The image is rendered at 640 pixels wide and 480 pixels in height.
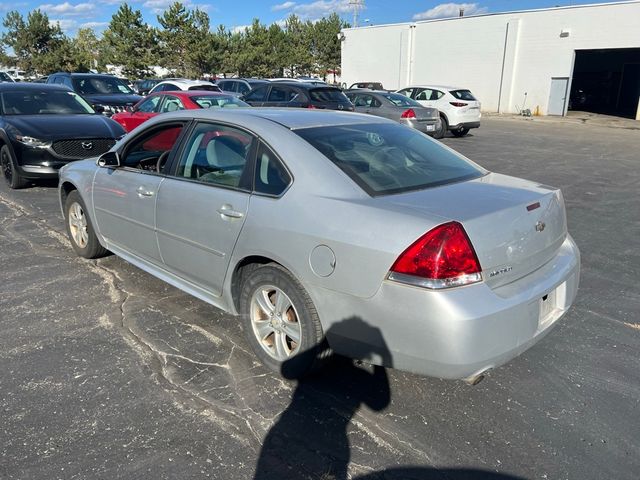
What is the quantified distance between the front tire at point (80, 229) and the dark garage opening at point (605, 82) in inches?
1383

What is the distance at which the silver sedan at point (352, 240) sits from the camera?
248cm

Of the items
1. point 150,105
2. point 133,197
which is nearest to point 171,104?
point 150,105

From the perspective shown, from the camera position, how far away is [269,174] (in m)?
3.17

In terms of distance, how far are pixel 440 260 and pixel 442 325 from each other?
0.31 metres

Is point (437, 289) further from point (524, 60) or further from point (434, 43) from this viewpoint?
point (434, 43)

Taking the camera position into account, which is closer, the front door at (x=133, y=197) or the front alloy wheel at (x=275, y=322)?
the front alloy wheel at (x=275, y=322)

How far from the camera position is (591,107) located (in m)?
35.4

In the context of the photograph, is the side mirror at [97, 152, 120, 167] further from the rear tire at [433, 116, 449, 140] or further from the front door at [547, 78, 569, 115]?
the front door at [547, 78, 569, 115]

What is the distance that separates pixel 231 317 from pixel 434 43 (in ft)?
114

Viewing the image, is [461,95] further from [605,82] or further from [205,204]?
[605,82]

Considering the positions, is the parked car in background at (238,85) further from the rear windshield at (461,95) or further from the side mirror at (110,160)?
the side mirror at (110,160)

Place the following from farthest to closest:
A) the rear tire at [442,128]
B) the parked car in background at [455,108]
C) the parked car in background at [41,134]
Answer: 1. the parked car in background at [455,108]
2. the rear tire at [442,128]
3. the parked car in background at [41,134]

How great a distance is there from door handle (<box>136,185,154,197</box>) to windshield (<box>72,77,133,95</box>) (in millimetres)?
12348

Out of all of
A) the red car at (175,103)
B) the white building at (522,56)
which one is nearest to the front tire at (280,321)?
the red car at (175,103)
